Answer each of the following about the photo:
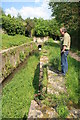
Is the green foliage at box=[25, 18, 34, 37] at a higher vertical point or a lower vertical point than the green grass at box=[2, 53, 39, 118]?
higher

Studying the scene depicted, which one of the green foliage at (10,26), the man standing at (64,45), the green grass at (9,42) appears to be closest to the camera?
the man standing at (64,45)

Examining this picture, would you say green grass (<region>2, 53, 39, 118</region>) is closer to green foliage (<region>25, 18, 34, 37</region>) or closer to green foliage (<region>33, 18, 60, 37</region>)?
green foliage (<region>25, 18, 34, 37</region>)

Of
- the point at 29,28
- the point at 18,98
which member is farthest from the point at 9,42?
the point at 29,28

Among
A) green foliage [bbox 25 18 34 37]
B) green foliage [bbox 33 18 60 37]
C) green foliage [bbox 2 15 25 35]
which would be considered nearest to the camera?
green foliage [bbox 2 15 25 35]

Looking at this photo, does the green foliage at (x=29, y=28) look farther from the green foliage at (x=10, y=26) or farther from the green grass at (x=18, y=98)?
the green grass at (x=18, y=98)

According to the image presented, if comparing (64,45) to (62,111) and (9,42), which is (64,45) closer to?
(62,111)

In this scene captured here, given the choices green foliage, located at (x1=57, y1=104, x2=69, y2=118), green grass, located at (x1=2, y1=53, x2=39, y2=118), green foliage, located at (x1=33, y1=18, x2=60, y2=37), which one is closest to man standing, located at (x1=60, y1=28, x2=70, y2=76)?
green grass, located at (x1=2, y1=53, x2=39, y2=118)

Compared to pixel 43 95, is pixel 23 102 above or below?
below

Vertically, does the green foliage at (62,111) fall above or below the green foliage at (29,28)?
below

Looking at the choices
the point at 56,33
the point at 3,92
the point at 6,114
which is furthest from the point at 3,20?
the point at 6,114

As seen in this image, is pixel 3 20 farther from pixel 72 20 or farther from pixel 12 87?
pixel 12 87

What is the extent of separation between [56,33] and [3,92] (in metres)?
32.7

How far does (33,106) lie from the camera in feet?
8.19

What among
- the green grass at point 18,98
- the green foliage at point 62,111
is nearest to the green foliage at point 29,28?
the green grass at point 18,98
